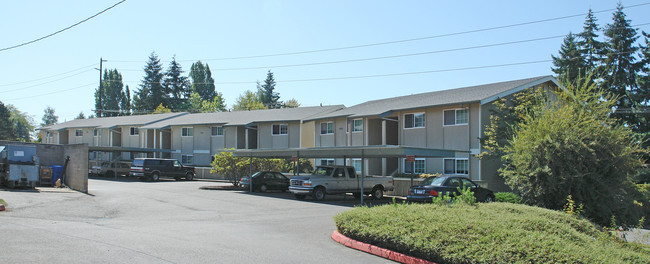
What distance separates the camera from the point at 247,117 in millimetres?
48031

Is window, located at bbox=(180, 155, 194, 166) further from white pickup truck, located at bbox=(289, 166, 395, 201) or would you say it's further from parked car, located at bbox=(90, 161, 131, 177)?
white pickup truck, located at bbox=(289, 166, 395, 201)

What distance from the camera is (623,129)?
1359cm

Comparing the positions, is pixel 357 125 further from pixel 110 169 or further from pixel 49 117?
pixel 49 117

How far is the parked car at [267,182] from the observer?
93.8 feet

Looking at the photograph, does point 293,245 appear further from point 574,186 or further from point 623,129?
point 623,129

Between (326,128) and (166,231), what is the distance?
26215 mm

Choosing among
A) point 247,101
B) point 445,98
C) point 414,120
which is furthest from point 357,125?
Result: point 247,101

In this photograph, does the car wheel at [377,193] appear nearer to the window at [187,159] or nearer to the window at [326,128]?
the window at [326,128]

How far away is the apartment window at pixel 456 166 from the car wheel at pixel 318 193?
9176 millimetres

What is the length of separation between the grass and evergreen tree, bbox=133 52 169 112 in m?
85.1

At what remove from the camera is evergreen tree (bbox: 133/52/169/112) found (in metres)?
90.6

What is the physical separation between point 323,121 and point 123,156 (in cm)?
2939

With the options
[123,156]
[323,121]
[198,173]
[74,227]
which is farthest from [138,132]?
[74,227]

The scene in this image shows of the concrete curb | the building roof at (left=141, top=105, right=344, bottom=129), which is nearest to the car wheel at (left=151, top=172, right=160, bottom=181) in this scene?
the building roof at (left=141, top=105, right=344, bottom=129)
